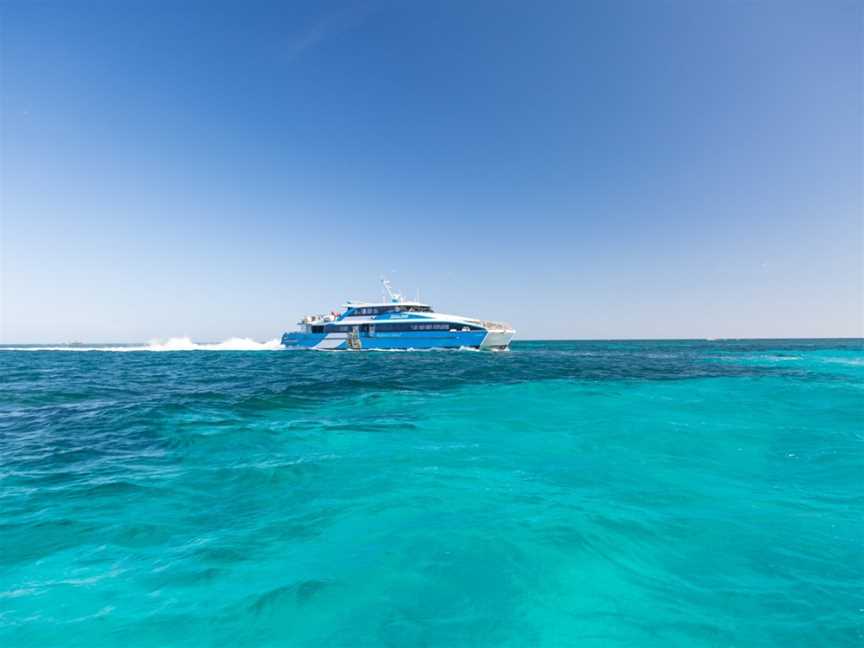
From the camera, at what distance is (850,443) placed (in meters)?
7.90

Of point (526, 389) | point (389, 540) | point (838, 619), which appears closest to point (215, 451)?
point (389, 540)

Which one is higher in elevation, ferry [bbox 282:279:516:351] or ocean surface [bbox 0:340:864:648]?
ferry [bbox 282:279:516:351]

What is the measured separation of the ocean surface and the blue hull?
36.4m

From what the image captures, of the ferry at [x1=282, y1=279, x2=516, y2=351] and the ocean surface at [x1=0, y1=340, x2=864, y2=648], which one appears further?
the ferry at [x1=282, y1=279, x2=516, y2=351]

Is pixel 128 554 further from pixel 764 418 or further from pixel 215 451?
pixel 764 418

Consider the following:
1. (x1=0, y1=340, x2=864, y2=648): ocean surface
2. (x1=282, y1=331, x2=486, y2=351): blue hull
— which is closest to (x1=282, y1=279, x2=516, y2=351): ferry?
(x1=282, y1=331, x2=486, y2=351): blue hull

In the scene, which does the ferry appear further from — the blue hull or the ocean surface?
the ocean surface

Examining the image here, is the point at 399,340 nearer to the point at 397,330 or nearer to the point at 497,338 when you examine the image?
the point at 397,330

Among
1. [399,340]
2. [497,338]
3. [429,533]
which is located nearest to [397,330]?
[399,340]

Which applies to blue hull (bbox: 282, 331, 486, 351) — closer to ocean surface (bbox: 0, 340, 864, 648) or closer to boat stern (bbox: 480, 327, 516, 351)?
boat stern (bbox: 480, 327, 516, 351)

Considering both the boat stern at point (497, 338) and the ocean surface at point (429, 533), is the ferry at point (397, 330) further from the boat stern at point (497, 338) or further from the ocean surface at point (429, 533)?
the ocean surface at point (429, 533)

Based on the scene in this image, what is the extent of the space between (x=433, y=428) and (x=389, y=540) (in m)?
5.22

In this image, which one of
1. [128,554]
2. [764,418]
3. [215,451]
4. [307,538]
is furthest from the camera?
[764,418]

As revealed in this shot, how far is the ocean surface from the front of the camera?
10.0 feet
